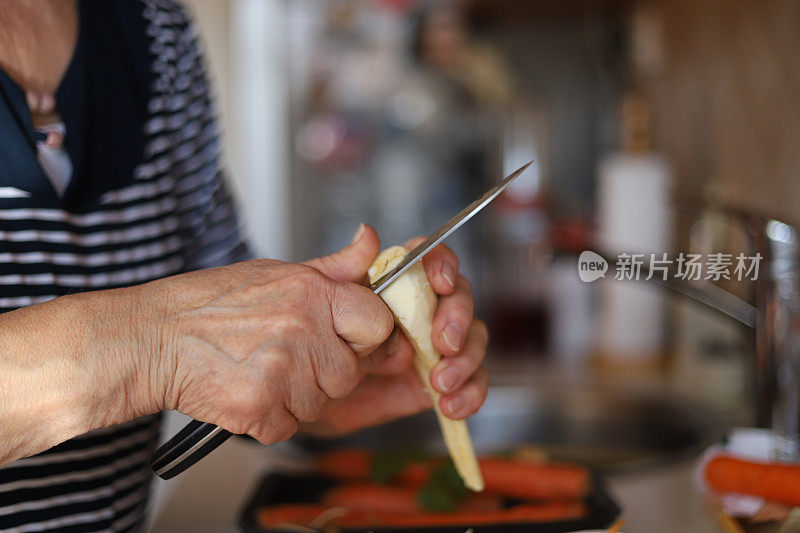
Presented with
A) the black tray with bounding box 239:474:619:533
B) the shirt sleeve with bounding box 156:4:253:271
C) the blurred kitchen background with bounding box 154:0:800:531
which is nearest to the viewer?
the black tray with bounding box 239:474:619:533

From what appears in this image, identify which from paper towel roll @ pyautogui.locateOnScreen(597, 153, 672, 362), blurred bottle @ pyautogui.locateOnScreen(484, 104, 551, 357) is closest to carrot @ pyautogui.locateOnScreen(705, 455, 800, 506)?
paper towel roll @ pyautogui.locateOnScreen(597, 153, 672, 362)

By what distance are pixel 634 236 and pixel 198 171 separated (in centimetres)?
95

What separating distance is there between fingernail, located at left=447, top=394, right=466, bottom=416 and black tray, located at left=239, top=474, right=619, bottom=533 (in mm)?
137

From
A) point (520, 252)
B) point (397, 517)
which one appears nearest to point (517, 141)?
point (520, 252)

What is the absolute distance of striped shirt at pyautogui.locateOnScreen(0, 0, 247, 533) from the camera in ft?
2.24

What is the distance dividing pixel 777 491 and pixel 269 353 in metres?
0.54

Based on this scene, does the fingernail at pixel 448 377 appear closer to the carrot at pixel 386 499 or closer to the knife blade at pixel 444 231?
the knife blade at pixel 444 231

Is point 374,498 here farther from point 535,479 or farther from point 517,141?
point 517,141

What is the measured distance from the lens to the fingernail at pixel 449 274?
2.13 feet

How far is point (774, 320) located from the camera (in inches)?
33.5

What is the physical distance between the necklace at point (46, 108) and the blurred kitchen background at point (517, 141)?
985 mm

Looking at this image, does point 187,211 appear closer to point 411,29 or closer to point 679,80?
point 679,80

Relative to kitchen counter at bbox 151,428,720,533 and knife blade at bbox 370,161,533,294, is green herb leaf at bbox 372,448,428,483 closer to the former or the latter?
kitchen counter at bbox 151,428,720,533

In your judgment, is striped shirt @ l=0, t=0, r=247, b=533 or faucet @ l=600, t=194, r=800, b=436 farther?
faucet @ l=600, t=194, r=800, b=436
